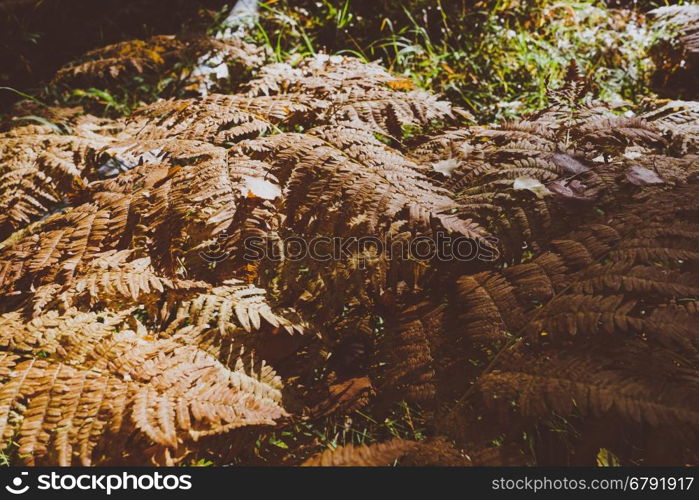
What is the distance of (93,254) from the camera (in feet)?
5.23

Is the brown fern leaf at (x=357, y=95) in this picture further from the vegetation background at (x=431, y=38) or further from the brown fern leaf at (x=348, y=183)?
the vegetation background at (x=431, y=38)

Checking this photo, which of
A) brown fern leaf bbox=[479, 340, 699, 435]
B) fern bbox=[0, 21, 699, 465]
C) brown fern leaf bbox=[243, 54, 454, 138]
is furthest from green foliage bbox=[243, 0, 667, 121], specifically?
brown fern leaf bbox=[479, 340, 699, 435]

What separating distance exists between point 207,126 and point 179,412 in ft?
3.84

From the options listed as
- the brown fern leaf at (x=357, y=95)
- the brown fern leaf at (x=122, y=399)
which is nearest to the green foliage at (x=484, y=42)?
the brown fern leaf at (x=357, y=95)

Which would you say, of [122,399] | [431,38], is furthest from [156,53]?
[431,38]

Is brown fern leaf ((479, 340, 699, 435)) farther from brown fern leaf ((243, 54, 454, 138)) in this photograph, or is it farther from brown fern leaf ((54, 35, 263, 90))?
brown fern leaf ((54, 35, 263, 90))

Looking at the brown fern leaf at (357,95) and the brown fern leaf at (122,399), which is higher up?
the brown fern leaf at (357,95)

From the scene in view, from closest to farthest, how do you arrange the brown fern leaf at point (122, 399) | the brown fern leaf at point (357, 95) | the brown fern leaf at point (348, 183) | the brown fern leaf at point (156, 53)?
the brown fern leaf at point (122, 399) → the brown fern leaf at point (348, 183) → the brown fern leaf at point (357, 95) → the brown fern leaf at point (156, 53)

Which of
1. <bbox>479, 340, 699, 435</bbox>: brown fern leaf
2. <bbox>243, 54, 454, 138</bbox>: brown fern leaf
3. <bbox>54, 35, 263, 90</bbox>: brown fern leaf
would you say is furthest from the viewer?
<bbox>54, 35, 263, 90</bbox>: brown fern leaf

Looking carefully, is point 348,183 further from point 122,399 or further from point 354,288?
point 122,399

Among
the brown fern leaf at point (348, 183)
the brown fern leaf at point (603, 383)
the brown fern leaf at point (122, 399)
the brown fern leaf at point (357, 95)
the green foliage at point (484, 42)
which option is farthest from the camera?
the green foliage at point (484, 42)

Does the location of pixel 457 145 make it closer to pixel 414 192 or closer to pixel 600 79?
pixel 414 192

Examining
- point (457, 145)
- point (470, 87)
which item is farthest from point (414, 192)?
point (470, 87)

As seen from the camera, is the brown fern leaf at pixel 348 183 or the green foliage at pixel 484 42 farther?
the green foliage at pixel 484 42
